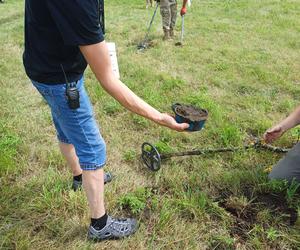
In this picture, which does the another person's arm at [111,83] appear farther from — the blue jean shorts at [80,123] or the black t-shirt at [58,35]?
the blue jean shorts at [80,123]

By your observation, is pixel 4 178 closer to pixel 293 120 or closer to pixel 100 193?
pixel 100 193

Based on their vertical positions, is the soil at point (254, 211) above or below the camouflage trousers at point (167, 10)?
above

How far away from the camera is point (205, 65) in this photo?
20.2ft

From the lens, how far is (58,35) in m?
1.97

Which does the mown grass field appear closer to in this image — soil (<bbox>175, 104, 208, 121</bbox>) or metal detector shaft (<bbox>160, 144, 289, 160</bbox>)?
metal detector shaft (<bbox>160, 144, 289, 160</bbox>)

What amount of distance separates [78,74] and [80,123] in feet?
1.01

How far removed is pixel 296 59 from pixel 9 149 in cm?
517

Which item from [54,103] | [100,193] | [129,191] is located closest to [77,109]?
[54,103]

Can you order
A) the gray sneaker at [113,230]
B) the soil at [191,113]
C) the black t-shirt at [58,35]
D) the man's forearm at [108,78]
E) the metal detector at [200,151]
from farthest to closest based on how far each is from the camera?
1. the metal detector at [200,151]
2. the gray sneaker at [113,230]
3. the soil at [191,113]
4. the man's forearm at [108,78]
5. the black t-shirt at [58,35]

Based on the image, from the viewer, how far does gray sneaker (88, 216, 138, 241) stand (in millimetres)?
2514

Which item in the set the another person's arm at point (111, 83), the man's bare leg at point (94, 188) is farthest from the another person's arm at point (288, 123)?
the man's bare leg at point (94, 188)

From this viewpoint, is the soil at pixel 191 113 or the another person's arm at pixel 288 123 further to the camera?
the another person's arm at pixel 288 123

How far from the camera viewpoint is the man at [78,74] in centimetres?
175

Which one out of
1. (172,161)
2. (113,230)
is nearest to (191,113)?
A: (113,230)
